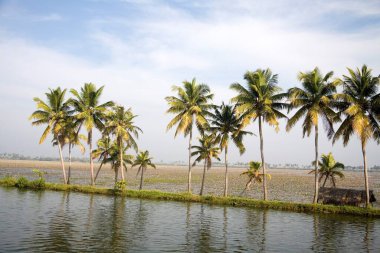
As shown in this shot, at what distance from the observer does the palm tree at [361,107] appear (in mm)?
29078

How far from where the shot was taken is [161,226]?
21.2 metres

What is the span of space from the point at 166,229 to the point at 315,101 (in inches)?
797

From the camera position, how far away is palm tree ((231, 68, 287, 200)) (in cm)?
3375

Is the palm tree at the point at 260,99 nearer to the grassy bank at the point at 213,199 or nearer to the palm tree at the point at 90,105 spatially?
the grassy bank at the point at 213,199

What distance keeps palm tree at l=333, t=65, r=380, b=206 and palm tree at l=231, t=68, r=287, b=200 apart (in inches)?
236

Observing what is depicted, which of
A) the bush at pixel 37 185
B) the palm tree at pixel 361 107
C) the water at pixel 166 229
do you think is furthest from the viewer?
the bush at pixel 37 185

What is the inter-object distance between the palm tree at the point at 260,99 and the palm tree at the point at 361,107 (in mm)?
5987

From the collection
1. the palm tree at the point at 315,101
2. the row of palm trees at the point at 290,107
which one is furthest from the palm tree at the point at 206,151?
the palm tree at the point at 315,101

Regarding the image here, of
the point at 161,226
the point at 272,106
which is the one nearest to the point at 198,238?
the point at 161,226

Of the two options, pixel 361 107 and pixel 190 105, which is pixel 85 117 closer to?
pixel 190 105

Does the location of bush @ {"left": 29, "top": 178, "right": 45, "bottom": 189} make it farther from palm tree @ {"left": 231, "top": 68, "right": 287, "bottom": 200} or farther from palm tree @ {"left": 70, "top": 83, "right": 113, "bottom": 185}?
palm tree @ {"left": 231, "top": 68, "right": 287, "bottom": 200}

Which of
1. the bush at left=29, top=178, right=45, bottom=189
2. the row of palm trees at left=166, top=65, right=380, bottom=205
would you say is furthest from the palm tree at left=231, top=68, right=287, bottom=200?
the bush at left=29, top=178, right=45, bottom=189

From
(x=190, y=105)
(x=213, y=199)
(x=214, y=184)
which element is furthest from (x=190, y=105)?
(x=214, y=184)

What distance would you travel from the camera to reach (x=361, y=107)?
3028 cm
